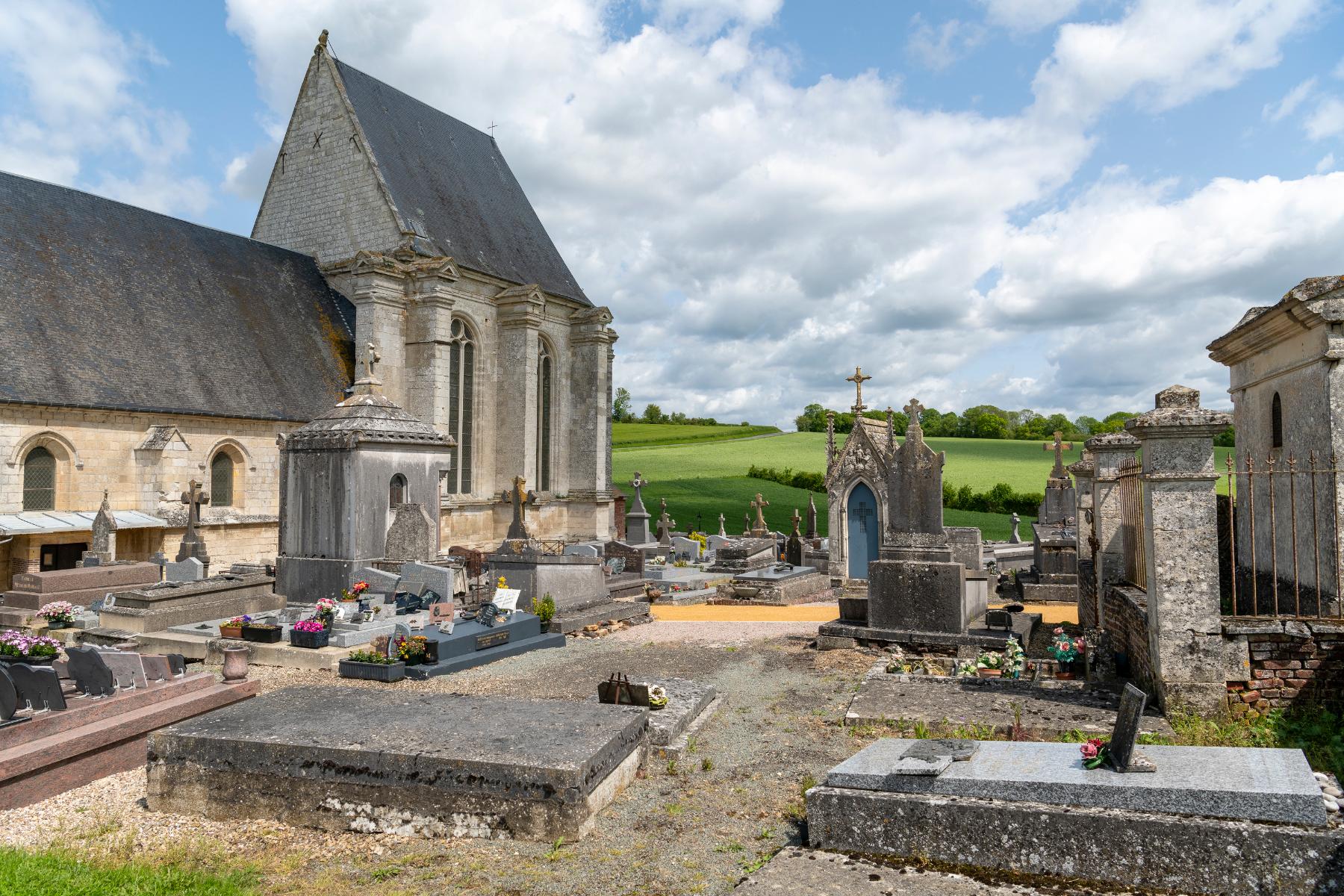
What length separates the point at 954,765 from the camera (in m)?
4.20

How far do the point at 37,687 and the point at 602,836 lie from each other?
4579 millimetres

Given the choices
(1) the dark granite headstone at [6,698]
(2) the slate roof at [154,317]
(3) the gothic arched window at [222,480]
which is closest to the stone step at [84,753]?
(1) the dark granite headstone at [6,698]

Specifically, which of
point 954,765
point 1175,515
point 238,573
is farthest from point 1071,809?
point 238,573

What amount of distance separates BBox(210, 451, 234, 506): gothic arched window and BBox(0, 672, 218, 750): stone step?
1314cm

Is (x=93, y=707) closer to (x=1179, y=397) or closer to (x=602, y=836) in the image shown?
(x=602, y=836)

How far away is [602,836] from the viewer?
4.57 meters

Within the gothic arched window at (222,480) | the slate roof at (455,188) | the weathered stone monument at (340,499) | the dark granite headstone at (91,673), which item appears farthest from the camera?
the slate roof at (455,188)

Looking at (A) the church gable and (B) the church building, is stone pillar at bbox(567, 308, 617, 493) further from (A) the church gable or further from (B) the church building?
(A) the church gable

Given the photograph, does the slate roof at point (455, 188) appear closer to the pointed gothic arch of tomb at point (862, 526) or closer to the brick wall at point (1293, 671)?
the pointed gothic arch of tomb at point (862, 526)

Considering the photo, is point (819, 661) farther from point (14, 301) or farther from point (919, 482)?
point (14, 301)

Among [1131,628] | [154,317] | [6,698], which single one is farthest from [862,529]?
[154,317]

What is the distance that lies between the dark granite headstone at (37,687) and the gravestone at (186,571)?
8.09 metres

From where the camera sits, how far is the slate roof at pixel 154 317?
1691cm

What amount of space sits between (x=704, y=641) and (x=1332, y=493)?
705 centimetres
